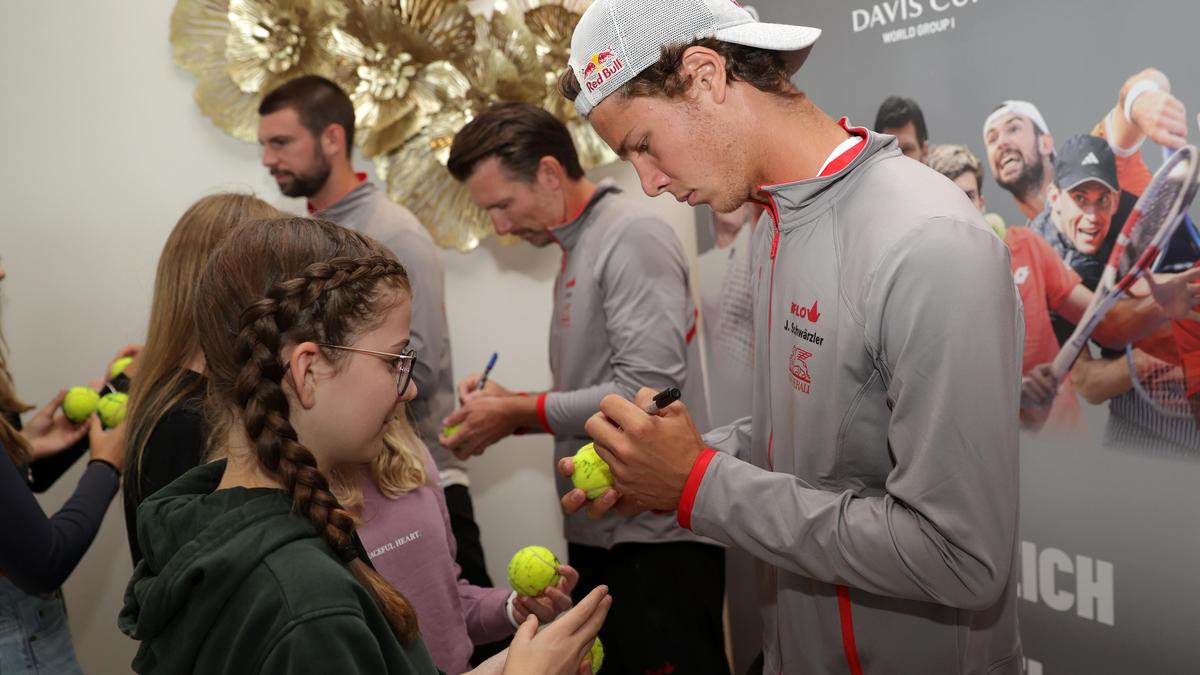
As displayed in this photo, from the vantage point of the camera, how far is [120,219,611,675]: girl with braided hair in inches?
41.7

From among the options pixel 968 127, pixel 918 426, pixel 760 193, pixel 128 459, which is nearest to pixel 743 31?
pixel 760 193

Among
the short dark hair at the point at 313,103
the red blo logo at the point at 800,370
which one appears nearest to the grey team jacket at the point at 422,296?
the short dark hair at the point at 313,103

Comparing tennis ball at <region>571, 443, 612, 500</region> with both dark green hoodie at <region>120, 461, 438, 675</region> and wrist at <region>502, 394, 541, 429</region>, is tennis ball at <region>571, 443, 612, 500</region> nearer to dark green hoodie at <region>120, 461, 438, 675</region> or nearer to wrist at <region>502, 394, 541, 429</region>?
dark green hoodie at <region>120, 461, 438, 675</region>

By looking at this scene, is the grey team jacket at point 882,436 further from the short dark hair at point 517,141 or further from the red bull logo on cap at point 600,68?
the short dark hair at point 517,141

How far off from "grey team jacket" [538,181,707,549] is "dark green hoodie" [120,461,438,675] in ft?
4.36

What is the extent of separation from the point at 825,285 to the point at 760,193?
0.23 meters

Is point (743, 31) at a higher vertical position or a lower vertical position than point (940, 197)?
higher

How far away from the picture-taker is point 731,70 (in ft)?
4.82

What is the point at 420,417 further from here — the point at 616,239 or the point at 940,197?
the point at 940,197

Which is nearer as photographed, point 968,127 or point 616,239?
point 968,127

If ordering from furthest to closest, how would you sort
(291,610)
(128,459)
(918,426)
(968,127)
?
(968,127) < (128,459) < (918,426) < (291,610)

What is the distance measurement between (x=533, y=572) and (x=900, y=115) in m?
1.45

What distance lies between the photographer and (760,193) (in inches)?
59.7

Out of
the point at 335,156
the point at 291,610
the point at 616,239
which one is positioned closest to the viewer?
the point at 291,610
